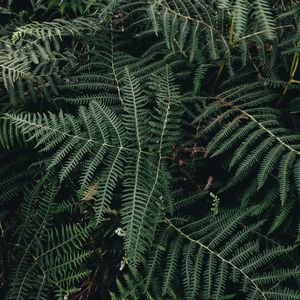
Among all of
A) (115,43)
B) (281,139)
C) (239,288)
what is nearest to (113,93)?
(115,43)

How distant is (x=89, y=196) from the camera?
2.26 meters

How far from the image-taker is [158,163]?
2.15 m

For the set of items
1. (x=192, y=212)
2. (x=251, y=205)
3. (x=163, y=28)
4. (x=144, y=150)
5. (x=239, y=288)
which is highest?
(x=163, y=28)

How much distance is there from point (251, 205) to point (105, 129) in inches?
29.6

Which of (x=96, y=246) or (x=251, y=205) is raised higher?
(x=251, y=205)

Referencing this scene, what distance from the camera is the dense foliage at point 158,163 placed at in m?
2.08

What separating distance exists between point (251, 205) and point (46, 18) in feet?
5.91

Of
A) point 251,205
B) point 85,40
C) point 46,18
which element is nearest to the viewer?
point 251,205

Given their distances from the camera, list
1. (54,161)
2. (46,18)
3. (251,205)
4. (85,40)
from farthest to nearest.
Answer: (46,18) → (85,40) → (251,205) → (54,161)

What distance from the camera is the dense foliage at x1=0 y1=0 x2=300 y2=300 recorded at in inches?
81.7

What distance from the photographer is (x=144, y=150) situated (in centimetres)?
226

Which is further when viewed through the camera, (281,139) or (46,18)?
(46,18)

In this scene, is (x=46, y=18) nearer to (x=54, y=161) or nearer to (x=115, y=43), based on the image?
(x=115, y=43)

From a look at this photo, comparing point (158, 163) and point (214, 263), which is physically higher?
point (158, 163)
